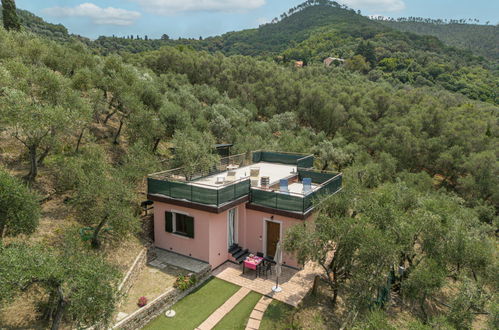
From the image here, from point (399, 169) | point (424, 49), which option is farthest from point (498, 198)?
point (424, 49)

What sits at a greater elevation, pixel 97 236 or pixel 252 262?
pixel 97 236

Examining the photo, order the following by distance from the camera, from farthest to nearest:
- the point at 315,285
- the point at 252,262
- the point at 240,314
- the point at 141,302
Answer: the point at 252,262 < the point at 315,285 < the point at 240,314 < the point at 141,302

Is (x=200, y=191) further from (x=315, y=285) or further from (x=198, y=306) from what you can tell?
(x=315, y=285)

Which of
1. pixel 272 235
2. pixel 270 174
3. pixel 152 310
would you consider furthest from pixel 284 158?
pixel 152 310

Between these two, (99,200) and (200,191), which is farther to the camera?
(200,191)

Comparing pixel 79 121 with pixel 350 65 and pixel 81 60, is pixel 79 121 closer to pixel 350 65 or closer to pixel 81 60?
pixel 81 60

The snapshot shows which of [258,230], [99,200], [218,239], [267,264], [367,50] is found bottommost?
[267,264]

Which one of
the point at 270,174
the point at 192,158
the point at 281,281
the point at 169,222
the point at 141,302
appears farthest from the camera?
the point at 270,174
